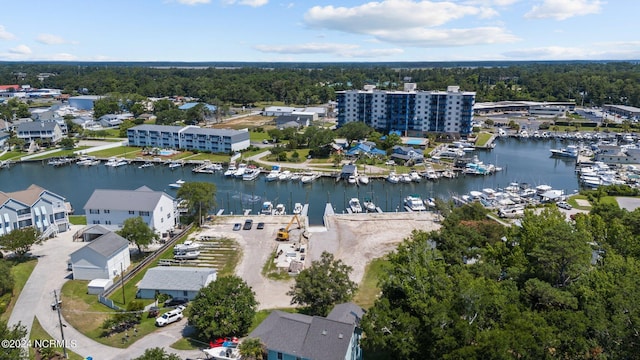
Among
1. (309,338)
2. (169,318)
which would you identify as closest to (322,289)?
(309,338)

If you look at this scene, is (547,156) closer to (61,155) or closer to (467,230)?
(467,230)

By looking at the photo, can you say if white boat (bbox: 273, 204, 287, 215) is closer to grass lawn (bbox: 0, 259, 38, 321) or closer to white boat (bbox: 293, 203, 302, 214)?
white boat (bbox: 293, 203, 302, 214)

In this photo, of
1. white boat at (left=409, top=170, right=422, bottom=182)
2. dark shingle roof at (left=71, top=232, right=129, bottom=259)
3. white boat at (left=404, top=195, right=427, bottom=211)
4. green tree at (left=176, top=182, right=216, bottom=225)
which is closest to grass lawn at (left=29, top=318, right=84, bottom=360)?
dark shingle roof at (left=71, top=232, right=129, bottom=259)

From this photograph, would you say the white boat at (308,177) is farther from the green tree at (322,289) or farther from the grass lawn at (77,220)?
the green tree at (322,289)

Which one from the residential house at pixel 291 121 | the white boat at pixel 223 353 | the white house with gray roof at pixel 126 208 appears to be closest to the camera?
A: the white boat at pixel 223 353

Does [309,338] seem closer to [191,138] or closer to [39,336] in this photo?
[39,336]

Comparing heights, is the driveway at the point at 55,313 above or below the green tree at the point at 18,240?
below

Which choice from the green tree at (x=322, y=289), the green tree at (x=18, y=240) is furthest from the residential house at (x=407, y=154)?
the green tree at (x=18, y=240)
